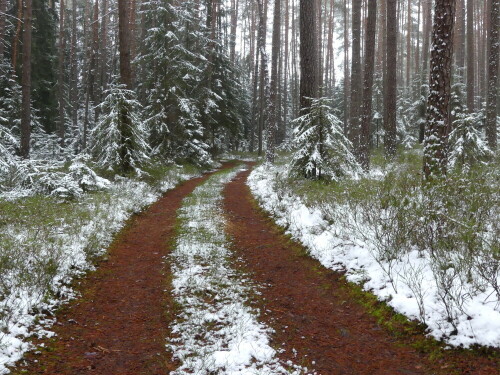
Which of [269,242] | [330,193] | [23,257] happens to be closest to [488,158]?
[330,193]

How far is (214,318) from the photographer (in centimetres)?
395

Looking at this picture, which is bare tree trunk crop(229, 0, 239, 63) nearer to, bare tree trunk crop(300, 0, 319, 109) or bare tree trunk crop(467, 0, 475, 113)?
bare tree trunk crop(467, 0, 475, 113)

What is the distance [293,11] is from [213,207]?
34.0 metres

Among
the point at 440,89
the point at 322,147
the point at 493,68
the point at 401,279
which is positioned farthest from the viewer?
the point at 493,68

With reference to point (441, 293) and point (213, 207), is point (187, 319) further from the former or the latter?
point (213, 207)

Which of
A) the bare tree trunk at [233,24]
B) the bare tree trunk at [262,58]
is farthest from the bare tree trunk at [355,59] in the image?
the bare tree trunk at [233,24]

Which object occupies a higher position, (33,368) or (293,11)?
(293,11)

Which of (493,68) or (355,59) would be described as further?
(355,59)

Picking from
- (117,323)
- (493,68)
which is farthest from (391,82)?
(117,323)

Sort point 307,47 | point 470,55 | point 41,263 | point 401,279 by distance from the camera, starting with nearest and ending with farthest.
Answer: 1. point 401,279
2. point 41,263
3. point 307,47
4. point 470,55

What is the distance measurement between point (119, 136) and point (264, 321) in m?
10.1

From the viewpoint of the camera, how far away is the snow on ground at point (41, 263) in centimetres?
344

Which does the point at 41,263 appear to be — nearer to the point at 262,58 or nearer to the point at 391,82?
the point at 391,82

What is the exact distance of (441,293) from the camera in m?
3.46
